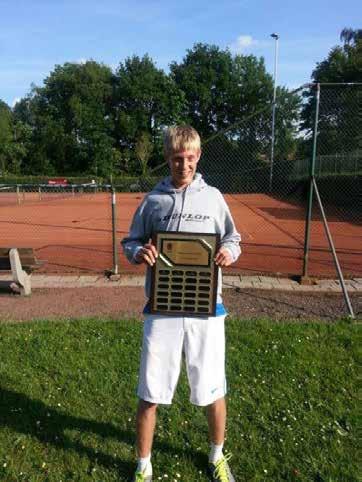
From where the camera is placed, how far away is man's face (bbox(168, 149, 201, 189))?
245 cm

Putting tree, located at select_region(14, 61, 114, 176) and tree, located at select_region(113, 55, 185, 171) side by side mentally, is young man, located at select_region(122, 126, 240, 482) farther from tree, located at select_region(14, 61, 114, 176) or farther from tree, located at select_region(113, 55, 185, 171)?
tree, located at select_region(113, 55, 185, 171)

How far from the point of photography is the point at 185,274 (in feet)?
8.00

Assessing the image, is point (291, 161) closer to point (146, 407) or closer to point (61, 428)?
point (61, 428)

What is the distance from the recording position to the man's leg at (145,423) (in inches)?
103

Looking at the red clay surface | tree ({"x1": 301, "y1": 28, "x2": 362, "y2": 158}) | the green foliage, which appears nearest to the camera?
tree ({"x1": 301, "y1": 28, "x2": 362, "y2": 158})

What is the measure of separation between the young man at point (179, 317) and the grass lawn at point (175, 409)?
1.98ft

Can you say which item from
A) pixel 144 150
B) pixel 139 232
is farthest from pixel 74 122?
pixel 139 232

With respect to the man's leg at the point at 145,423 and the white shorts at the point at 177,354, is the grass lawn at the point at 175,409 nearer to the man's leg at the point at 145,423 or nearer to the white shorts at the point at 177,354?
the man's leg at the point at 145,423

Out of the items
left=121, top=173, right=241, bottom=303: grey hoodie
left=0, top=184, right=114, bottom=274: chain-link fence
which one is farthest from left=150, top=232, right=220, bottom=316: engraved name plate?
left=0, top=184, right=114, bottom=274: chain-link fence

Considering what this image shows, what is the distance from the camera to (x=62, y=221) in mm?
18453

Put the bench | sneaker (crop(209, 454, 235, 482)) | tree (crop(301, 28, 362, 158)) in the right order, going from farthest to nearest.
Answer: tree (crop(301, 28, 362, 158)) → the bench → sneaker (crop(209, 454, 235, 482))

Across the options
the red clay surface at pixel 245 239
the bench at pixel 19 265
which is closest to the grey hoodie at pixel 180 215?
the bench at pixel 19 265

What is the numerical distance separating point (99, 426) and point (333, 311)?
3526 millimetres

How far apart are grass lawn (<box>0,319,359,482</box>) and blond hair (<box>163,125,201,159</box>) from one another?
1.91m
